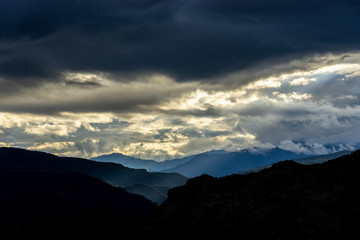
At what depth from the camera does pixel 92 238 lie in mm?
90688

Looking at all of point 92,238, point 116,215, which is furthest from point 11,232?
point 116,215

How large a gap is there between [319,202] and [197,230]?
24.1 meters

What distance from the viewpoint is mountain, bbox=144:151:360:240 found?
4397 cm

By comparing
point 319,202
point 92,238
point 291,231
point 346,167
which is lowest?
point 92,238

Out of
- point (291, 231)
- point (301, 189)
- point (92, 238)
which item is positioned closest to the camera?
point (291, 231)

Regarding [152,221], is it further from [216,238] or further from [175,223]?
[216,238]

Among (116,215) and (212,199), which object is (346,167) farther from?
(116,215)

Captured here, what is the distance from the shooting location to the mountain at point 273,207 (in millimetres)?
43969

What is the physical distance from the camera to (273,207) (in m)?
56.2

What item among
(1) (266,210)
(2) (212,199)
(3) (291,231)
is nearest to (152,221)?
(2) (212,199)

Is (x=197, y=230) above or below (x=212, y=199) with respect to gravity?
below

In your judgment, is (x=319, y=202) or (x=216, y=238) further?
(x=216, y=238)

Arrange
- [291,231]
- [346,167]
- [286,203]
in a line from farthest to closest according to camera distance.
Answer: [346,167] < [286,203] < [291,231]

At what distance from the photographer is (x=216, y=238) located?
56.7 meters
